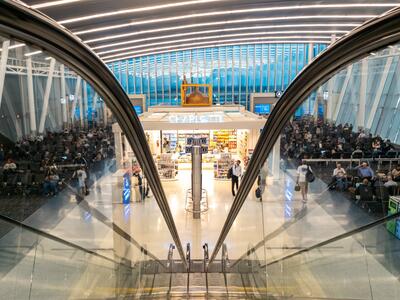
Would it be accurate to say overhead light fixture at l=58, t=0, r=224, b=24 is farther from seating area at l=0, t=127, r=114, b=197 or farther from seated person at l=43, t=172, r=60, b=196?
seated person at l=43, t=172, r=60, b=196

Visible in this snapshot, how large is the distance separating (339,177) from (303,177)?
210 centimetres

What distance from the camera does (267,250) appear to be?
5.08m

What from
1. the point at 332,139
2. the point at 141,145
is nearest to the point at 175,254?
the point at 141,145

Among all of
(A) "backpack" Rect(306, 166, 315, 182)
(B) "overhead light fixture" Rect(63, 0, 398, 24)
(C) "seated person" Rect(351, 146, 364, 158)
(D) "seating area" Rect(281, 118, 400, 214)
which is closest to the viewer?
(D) "seating area" Rect(281, 118, 400, 214)

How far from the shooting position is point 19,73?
15375 millimetres

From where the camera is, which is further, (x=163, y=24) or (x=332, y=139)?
(x=163, y=24)

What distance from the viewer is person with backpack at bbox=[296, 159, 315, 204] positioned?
8.98 meters

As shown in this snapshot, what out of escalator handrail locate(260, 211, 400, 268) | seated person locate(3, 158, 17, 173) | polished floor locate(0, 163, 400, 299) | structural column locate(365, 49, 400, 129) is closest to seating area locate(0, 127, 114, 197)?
seated person locate(3, 158, 17, 173)

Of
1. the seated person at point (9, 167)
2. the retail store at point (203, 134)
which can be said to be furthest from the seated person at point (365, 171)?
the seated person at point (9, 167)

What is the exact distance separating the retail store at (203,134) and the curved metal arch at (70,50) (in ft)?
32.2

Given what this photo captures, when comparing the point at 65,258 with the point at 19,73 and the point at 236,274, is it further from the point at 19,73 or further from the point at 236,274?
the point at 19,73

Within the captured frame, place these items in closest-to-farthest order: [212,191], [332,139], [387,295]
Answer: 1. [387,295]
2. [332,139]
3. [212,191]

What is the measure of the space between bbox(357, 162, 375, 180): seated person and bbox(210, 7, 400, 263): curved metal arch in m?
5.07

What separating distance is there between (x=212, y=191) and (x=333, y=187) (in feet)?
24.5
